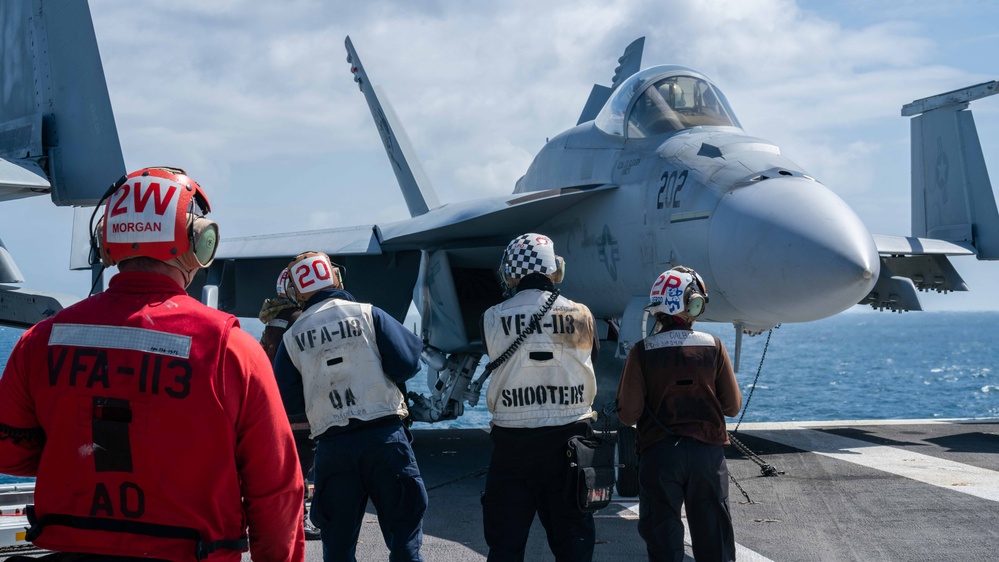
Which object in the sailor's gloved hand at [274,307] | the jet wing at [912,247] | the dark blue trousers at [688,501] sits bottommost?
the dark blue trousers at [688,501]

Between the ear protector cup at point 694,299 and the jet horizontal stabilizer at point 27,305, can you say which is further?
the jet horizontal stabilizer at point 27,305

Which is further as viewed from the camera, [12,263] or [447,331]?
[447,331]

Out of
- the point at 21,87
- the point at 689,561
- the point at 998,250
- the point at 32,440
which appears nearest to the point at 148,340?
the point at 32,440

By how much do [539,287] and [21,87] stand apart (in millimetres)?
5216

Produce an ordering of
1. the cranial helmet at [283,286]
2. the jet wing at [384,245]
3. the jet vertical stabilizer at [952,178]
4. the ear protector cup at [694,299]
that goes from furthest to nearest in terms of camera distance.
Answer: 1. the jet vertical stabilizer at [952,178]
2. the jet wing at [384,245]
3. the cranial helmet at [283,286]
4. the ear protector cup at [694,299]

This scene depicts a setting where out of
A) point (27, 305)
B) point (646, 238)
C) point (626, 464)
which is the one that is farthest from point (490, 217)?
point (27, 305)

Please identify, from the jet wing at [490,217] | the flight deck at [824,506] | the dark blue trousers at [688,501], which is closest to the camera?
the dark blue trousers at [688,501]

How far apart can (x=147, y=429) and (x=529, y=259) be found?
324 cm

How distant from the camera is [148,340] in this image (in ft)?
8.13

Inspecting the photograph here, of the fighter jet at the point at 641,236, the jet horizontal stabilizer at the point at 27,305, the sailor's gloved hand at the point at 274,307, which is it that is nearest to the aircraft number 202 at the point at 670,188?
the fighter jet at the point at 641,236

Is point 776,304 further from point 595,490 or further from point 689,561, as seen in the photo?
point 595,490

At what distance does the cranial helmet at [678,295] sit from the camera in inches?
217

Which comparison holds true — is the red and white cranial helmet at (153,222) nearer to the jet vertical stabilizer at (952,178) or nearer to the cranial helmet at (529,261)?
the cranial helmet at (529,261)

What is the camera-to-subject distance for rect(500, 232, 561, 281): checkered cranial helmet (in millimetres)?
5445
